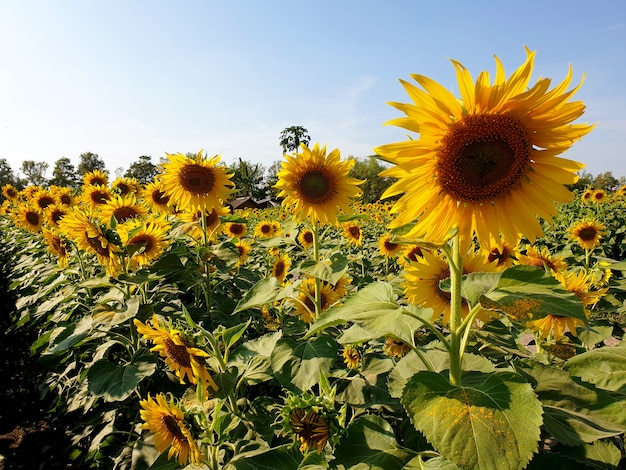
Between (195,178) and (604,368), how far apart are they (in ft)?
10.2

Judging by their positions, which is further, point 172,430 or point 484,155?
point 172,430

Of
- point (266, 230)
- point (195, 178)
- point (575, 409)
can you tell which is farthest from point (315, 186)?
point (266, 230)

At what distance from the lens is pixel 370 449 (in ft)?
4.24

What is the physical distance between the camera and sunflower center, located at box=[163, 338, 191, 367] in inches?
70.4

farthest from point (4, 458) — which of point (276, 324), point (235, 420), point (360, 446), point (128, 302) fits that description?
point (360, 446)

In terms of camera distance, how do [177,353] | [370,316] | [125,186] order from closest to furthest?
[370,316] < [177,353] < [125,186]

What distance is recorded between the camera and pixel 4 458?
3.66 meters

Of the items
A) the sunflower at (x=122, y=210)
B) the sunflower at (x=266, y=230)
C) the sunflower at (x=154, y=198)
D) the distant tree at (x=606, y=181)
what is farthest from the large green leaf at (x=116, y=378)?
the distant tree at (x=606, y=181)

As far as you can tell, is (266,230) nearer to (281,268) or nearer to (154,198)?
(154,198)

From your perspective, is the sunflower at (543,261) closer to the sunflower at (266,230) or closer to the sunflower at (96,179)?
the sunflower at (266,230)

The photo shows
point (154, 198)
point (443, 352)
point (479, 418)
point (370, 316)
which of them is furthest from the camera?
point (154, 198)

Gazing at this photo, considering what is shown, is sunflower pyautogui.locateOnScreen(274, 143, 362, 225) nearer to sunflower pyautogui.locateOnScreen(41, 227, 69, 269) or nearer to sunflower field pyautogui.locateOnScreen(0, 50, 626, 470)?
sunflower field pyautogui.locateOnScreen(0, 50, 626, 470)

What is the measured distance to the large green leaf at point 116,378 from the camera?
2162 mm

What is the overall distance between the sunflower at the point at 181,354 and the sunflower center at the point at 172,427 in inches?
6.4
